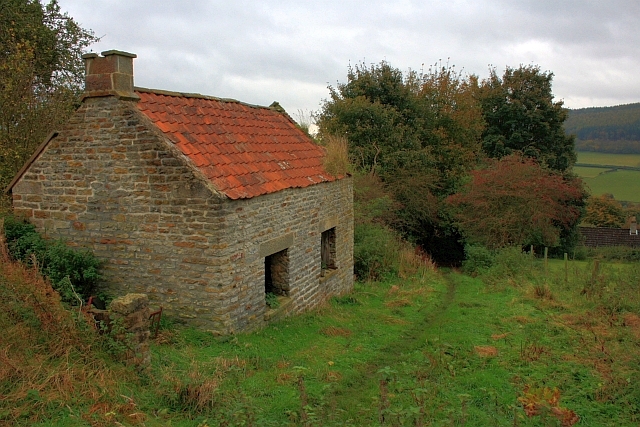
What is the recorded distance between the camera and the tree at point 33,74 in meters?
12.9

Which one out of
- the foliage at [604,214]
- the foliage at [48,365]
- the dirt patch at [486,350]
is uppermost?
the foliage at [48,365]

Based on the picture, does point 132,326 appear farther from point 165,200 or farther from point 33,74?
point 33,74

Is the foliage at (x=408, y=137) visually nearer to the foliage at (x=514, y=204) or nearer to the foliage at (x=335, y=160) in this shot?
the foliage at (x=514, y=204)

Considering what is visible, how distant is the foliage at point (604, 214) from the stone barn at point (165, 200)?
4543 cm

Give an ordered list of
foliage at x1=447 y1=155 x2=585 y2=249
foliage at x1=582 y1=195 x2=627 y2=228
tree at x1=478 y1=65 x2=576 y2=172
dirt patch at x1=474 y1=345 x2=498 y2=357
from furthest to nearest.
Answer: foliage at x1=582 y1=195 x2=627 y2=228, tree at x1=478 y1=65 x2=576 y2=172, foliage at x1=447 y1=155 x2=585 y2=249, dirt patch at x1=474 y1=345 x2=498 y2=357

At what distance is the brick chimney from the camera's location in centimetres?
811

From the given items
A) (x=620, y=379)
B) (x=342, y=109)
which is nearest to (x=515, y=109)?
(x=342, y=109)

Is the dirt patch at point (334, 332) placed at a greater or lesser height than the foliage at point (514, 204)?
lesser

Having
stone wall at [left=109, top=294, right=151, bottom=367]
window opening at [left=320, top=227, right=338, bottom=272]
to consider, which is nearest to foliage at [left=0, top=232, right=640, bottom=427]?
stone wall at [left=109, top=294, right=151, bottom=367]

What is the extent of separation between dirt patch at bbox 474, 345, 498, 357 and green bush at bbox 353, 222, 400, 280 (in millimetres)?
6894

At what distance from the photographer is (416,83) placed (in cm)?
3062

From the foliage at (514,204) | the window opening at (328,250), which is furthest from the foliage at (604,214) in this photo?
the window opening at (328,250)

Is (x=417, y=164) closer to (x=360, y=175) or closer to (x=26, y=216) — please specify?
(x=360, y=175)

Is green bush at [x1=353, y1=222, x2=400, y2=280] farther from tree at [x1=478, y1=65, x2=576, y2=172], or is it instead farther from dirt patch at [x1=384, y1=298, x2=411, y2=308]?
tree at [x1=478, y1=65, x2=576, y2=172]
